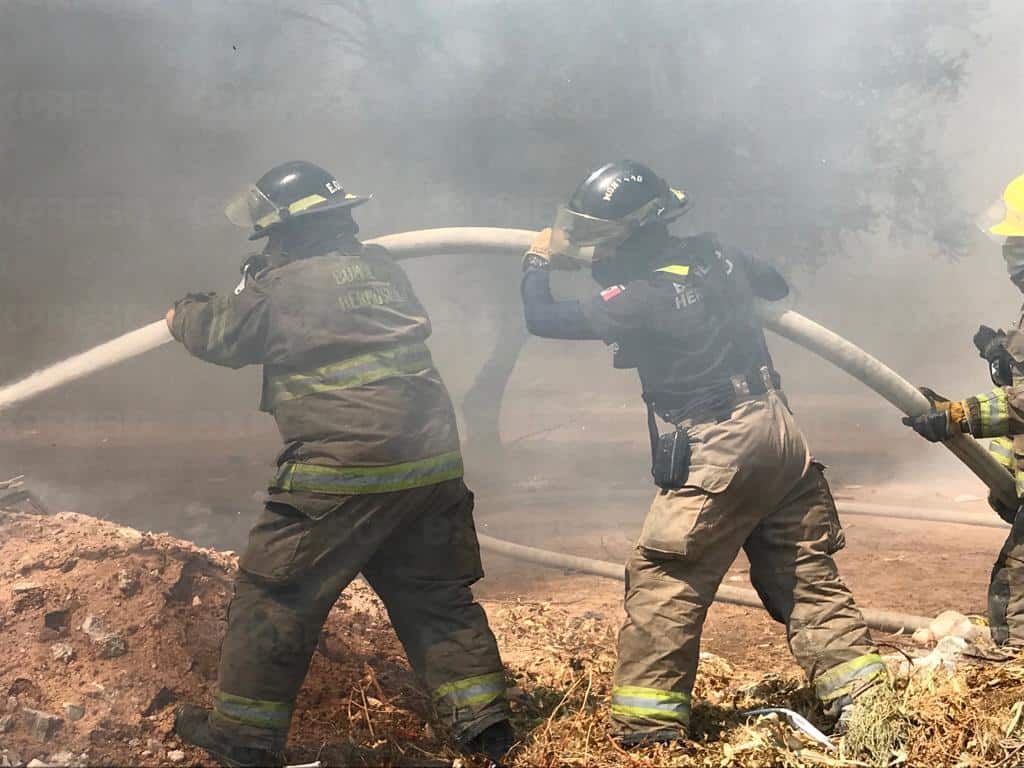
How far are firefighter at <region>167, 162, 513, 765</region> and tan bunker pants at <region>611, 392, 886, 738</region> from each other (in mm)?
475

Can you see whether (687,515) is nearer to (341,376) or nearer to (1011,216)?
(341,376)

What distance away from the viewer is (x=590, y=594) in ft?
19.0

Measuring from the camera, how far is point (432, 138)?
411 inches

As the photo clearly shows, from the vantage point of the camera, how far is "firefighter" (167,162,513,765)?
10.6 ft

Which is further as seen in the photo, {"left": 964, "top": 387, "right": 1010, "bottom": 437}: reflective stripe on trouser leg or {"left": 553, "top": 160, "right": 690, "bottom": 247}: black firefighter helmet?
{"left": 964, "top": 387, "right": 1010, "bottom": 437}: reflective stripe on trouser leg

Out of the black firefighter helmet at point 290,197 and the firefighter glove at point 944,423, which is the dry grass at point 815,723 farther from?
the black firefighter helmet at point 290,197

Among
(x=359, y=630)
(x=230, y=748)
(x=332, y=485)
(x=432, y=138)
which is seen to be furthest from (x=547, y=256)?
(x=432, y=138)

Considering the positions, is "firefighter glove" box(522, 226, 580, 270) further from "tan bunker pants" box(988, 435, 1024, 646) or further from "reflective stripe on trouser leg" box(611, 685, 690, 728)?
"tan bunker pants" box(988, 435, 1024, 646)

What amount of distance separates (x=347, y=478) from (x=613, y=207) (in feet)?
4.24

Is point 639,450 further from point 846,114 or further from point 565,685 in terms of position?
point 565,685

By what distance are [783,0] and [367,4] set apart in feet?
12.8

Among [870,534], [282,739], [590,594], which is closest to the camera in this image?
[282,739]

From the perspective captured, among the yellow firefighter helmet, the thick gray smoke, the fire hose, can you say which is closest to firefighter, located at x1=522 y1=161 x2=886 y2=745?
the fire hose

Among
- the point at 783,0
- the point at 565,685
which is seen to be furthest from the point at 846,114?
the point at 565,685
